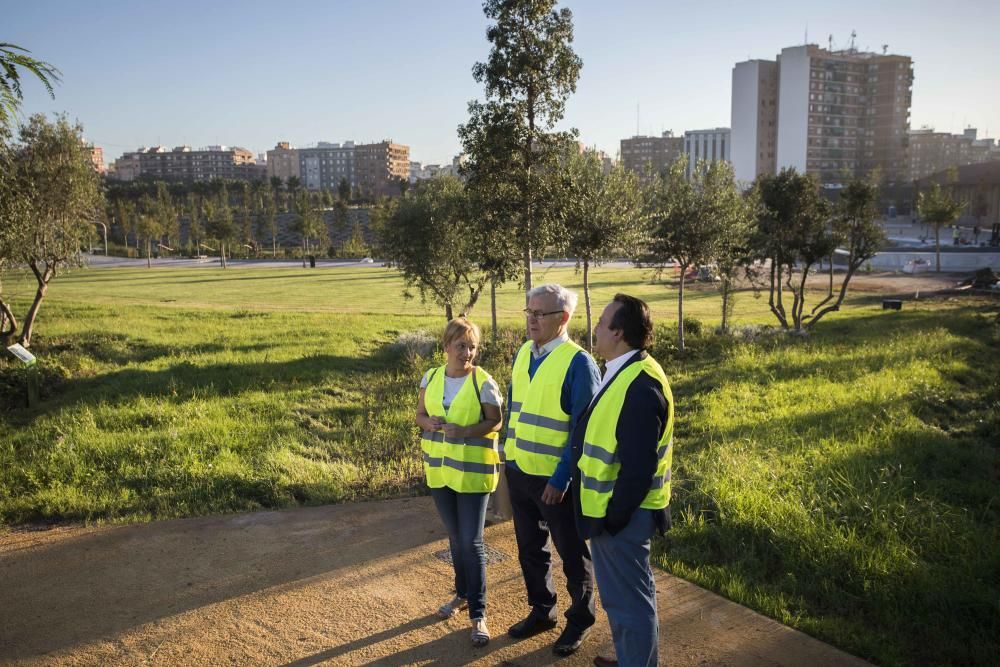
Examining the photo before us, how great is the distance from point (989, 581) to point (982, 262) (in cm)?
6050

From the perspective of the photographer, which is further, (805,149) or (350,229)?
(805,149)

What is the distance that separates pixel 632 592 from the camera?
378cm

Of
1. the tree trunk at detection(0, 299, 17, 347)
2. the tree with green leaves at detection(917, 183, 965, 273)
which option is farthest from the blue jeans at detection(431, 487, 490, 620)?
the tree with green leaves at detection(917, 183, 965, 273)

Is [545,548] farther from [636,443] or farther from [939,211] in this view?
[939,211]

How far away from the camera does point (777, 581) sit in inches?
223

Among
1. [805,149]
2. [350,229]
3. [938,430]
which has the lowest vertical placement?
[938,430]

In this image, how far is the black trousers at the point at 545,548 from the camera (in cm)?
449

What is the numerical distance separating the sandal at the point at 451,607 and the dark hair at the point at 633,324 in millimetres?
2463

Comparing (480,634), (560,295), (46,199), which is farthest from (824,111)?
(480,634)

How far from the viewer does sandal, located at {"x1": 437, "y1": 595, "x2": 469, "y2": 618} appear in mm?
5012

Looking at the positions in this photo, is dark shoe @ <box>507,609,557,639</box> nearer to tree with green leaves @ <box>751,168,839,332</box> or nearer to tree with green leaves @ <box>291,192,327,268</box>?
tree with green leaves @ <box>751,168,839,332</box>

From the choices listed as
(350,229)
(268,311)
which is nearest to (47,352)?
(268,311)

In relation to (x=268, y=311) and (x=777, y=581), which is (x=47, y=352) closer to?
(x=268, y=311)

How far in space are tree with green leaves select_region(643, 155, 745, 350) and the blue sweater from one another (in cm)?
1648
